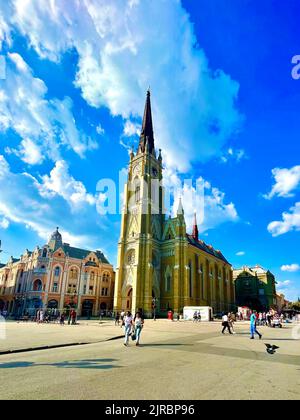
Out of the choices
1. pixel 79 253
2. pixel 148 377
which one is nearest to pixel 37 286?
pixel 79 253

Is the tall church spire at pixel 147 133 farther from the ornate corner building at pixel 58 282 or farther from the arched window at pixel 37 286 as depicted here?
the arched window at pixel 37 286

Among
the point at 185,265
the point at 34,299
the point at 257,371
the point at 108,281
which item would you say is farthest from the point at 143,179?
the point at 257,371

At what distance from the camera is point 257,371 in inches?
305

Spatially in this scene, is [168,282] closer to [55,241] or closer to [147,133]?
[55,241]

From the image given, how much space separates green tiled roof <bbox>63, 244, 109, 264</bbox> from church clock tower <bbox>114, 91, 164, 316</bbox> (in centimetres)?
1275

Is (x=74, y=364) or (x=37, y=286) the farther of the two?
(x=37, y=286)

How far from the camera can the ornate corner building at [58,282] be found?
51.3 metres

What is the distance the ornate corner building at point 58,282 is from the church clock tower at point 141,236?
9.25 meters

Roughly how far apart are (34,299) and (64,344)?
4251 cm

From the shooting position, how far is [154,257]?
52.5m

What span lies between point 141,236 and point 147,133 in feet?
94.6

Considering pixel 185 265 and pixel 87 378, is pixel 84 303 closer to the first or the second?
pixel 185 265

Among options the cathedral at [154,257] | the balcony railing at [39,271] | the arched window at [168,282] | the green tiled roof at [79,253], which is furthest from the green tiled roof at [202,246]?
the balcony railing at [39,271]

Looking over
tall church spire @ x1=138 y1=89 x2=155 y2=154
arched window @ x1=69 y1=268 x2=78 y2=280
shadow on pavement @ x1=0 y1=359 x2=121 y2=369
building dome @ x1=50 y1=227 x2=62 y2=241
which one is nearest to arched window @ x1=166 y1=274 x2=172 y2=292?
arched window @ x1=69 y1=268 x2=78 y2=280
